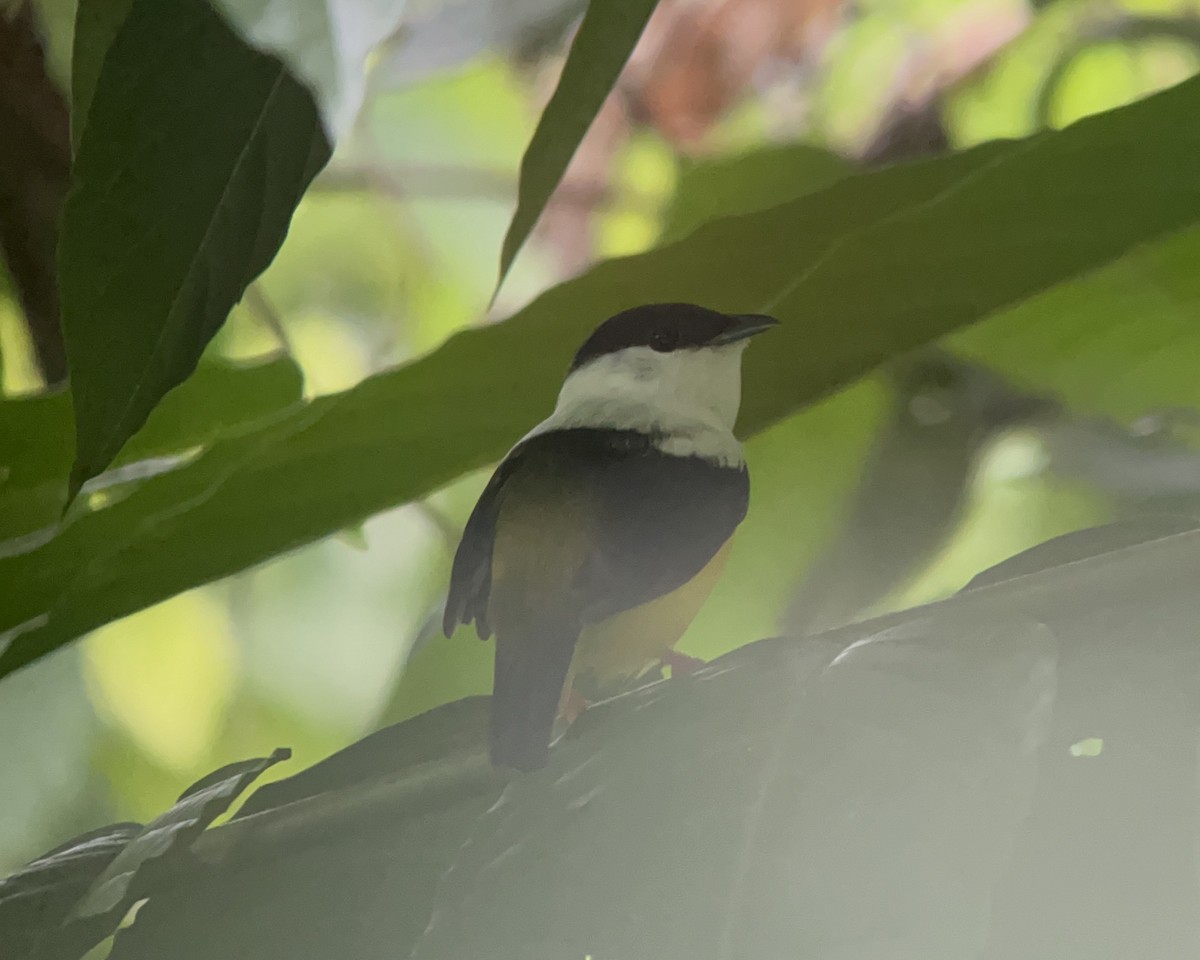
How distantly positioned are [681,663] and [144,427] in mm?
296

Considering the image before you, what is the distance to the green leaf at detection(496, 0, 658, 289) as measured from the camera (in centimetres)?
43

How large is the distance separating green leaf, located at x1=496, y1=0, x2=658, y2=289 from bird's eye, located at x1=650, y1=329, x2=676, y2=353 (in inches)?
3.1

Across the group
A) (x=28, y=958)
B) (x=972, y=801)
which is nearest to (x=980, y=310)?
(x=972, y=801)

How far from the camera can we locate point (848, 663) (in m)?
0.37

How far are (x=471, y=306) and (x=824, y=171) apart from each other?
0.56 feet

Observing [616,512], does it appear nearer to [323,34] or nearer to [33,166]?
[323,34]

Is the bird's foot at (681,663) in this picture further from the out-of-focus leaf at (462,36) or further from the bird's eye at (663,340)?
the out-of-focus leaf at (462,36)

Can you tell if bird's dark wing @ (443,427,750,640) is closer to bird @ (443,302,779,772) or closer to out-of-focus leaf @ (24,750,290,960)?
bird @ (443,302,779,772)

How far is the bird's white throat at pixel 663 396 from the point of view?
0.42 metres

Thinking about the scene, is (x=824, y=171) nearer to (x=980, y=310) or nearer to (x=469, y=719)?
(x=980, y=310)

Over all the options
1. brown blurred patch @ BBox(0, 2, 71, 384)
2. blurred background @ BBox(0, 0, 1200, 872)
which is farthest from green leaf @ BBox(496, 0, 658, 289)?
brown blurred patch @ BBox(0, 2, 71, 384)

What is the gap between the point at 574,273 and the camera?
44 cm

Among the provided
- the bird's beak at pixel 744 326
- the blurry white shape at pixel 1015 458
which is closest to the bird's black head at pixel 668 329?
the bird's beak at pixel 744 326

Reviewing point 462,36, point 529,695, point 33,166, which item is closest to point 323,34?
point 462,36
